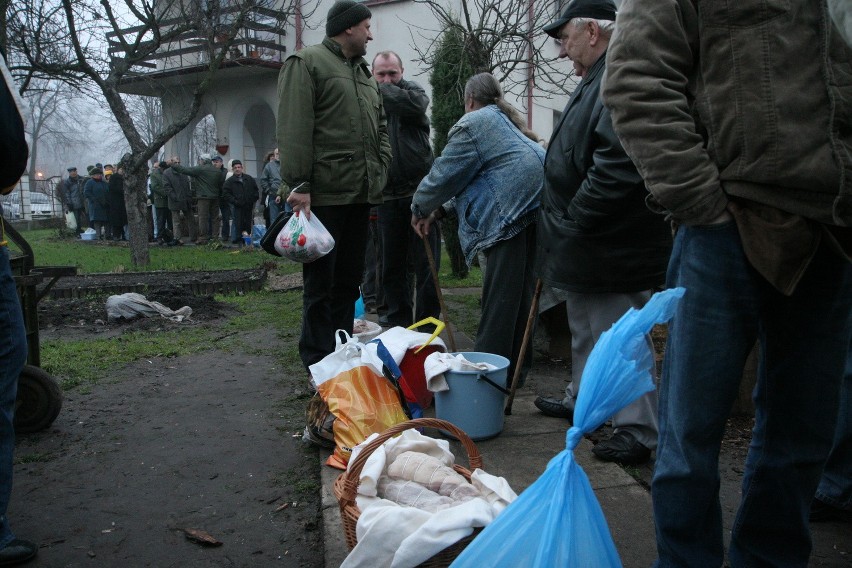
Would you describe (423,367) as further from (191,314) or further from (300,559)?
(191,314)

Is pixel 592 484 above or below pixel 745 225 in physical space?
below

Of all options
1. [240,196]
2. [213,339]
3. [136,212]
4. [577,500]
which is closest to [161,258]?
[136,212]

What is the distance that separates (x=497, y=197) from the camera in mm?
3975

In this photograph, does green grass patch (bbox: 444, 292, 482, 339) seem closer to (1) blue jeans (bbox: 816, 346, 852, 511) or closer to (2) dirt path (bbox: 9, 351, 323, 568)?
(2) dirt path (bbox: 9, 351, 323, 568)

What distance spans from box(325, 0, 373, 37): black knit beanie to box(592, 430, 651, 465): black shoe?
2.82 metres

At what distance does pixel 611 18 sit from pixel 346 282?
7.19 feet

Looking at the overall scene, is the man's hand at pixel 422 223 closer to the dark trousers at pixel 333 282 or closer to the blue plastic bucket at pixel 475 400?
the dark trousers at pixel 333 282

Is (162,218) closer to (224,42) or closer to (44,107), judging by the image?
(224,42)

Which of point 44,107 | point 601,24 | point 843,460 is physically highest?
point 44,107

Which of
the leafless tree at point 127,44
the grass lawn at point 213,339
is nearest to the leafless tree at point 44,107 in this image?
the leafless tree at point 127,44

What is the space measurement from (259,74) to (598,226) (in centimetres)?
1865

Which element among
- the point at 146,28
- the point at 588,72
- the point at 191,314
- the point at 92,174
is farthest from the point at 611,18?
the point at 92,174

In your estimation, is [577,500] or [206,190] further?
[206,190]

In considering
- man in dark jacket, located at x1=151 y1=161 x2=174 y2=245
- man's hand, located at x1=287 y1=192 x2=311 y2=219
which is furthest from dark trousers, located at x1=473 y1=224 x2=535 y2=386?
man in dark jacket, located at x1=151 y1=161 x2=174 y2=245
